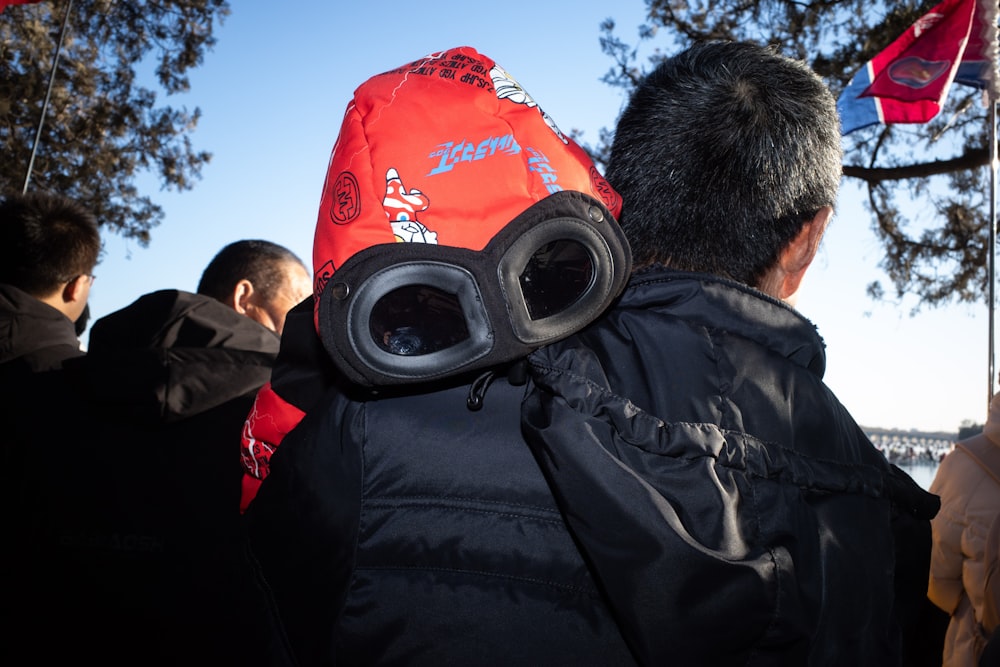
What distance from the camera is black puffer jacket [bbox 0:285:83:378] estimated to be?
7.14 ft

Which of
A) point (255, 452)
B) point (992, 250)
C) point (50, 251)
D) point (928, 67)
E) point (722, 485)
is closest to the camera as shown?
point (722, 485)

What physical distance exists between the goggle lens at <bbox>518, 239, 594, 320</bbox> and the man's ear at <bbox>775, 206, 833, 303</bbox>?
388 mm

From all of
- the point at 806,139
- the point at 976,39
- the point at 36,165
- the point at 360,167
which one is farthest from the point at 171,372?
the point at 36,165

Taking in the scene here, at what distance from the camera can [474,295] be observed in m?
0.91

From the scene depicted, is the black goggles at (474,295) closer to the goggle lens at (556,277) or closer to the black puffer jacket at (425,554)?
the goggle lens at (556,277)

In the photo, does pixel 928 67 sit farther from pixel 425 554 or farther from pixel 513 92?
pixel 425 554

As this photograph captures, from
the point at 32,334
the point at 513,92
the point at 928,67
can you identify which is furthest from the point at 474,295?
the point at 928,67

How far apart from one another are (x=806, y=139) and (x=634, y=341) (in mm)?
443

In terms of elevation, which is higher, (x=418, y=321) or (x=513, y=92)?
(x=513, y=92)

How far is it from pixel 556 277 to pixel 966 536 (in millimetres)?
1598

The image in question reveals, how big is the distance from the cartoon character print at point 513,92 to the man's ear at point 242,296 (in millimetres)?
2038

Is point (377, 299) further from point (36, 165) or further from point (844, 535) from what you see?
point (36, 165)

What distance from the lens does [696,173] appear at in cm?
114

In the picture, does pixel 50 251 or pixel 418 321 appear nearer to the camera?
pixel 418 321
